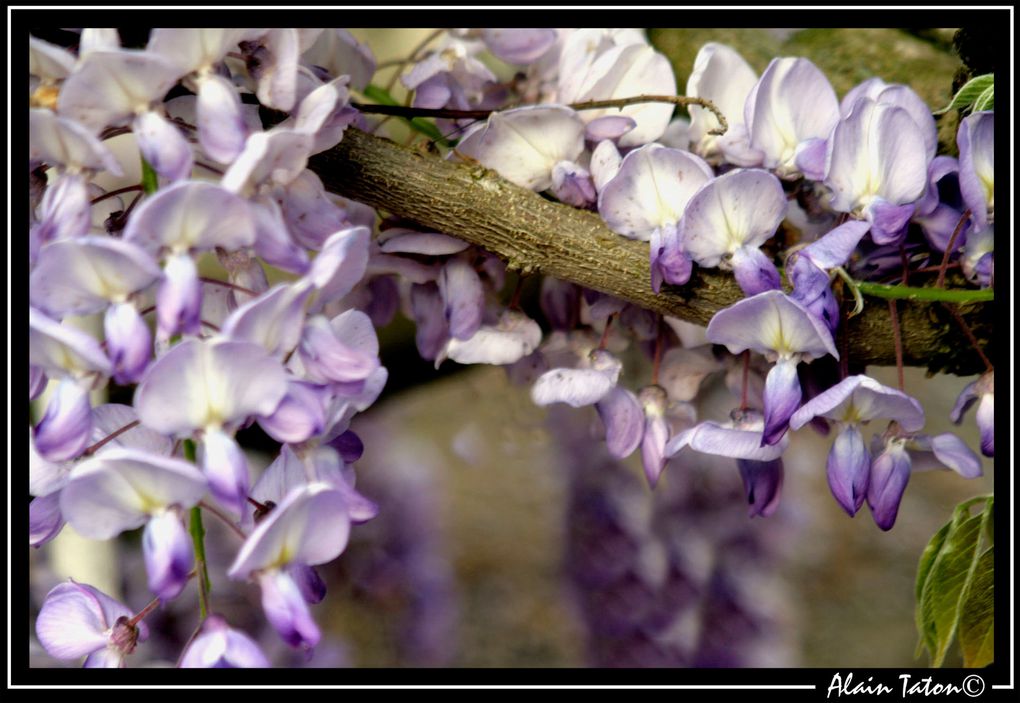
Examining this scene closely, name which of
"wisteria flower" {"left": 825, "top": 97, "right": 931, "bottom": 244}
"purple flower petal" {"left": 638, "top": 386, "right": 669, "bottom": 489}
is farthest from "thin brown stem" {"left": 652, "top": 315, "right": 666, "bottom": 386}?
"wisteria flower" {"left": 825, "top": 97, "right": 931, "bottom": 244}

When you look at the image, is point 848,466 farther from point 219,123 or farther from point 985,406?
point 219,123

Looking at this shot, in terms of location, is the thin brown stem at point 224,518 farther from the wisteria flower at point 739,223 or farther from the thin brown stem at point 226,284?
the wisteria flower at point 739,223

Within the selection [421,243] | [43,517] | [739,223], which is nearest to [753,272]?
[739,223]

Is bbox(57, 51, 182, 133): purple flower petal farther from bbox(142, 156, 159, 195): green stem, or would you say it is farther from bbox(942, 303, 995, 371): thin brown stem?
bbox(942, 303, 995, 371): thin brown stem

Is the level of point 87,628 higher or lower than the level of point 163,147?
lower

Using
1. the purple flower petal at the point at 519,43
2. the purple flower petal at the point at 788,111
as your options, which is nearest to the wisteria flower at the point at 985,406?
the purple flower petal at the point at 788,111
